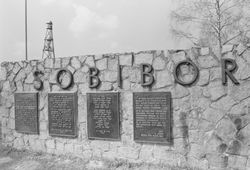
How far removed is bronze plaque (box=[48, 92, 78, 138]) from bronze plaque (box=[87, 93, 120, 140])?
364 millimetres

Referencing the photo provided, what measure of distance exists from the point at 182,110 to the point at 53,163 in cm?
258

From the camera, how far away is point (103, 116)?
17.3 ft

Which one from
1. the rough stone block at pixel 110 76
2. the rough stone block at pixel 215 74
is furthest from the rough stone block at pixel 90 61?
the rough stone block at pixel 215 74

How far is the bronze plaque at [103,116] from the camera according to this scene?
5.14 metres

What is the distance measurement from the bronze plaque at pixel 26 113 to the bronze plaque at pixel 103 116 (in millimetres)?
1392

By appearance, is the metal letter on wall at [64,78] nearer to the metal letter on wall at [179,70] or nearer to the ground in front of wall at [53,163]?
the ground in front of wall at [53,163]

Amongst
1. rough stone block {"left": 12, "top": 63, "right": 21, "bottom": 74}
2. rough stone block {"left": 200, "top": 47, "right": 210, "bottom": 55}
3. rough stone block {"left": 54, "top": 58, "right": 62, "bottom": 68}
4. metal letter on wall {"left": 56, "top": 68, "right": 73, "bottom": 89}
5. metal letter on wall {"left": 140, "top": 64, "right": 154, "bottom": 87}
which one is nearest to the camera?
rough stone block {"left": 200, "top": 47, "right": 210, "bottom": 55}

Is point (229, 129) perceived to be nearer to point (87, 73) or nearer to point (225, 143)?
point (225, 143)

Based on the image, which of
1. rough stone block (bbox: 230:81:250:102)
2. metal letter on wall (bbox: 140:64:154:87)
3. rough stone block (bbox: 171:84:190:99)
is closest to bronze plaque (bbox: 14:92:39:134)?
metal letter on wall (bbox: 140:64:154:87)

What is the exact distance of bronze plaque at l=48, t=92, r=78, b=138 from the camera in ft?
18.3

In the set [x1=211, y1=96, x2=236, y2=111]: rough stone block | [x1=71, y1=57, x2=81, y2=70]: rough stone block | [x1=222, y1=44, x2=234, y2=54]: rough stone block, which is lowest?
[x1=211, y1=96, x2=236, y2=111]: rough stone block

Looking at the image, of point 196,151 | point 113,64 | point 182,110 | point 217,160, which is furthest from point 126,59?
point 217,160

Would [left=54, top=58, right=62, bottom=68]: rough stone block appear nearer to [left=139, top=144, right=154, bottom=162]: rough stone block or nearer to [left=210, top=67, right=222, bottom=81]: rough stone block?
[left=139, top=144, right=154, bottom=162]: rough stone block

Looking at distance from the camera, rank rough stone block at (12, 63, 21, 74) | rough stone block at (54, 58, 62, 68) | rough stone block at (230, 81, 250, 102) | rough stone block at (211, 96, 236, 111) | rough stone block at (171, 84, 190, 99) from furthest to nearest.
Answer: rough stone block at (12, 63, 21, 74), rough stone block at (54, 58, 62, 68), rough stone block at (171, 84, 190, 99), rough stone block at (211, 96, 236, 111), rough stone block at (230, 81, 250, 102)
